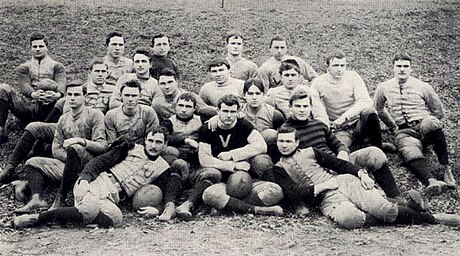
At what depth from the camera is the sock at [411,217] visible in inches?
233

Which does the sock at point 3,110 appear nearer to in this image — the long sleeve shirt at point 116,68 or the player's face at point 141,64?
the long sleeve shirt at point 116,68

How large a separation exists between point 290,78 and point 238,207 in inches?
74.2

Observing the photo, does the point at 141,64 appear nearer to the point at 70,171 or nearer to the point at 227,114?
the point at 227,114

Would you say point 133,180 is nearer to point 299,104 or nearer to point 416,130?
point 299,104

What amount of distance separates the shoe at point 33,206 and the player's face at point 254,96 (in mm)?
2369

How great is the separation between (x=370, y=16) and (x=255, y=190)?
24.4ft

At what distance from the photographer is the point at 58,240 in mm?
5551

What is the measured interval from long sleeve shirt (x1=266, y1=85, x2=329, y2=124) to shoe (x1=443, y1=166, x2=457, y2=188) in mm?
1412

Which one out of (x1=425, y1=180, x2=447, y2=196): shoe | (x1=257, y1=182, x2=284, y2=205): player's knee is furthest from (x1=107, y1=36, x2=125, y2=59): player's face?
(x1=425, y1=180, x2=447, y2=196): shoe

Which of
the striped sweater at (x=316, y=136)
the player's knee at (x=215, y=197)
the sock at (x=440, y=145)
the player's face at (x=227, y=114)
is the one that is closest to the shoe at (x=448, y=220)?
the striped sweater at (x=316, y=136)

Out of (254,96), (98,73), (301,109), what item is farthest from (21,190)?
(301,109)

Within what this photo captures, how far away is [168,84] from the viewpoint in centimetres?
735

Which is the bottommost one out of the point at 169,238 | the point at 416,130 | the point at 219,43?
the point at 169,238

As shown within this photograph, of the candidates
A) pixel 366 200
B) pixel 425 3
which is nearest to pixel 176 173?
pixel 366 200
